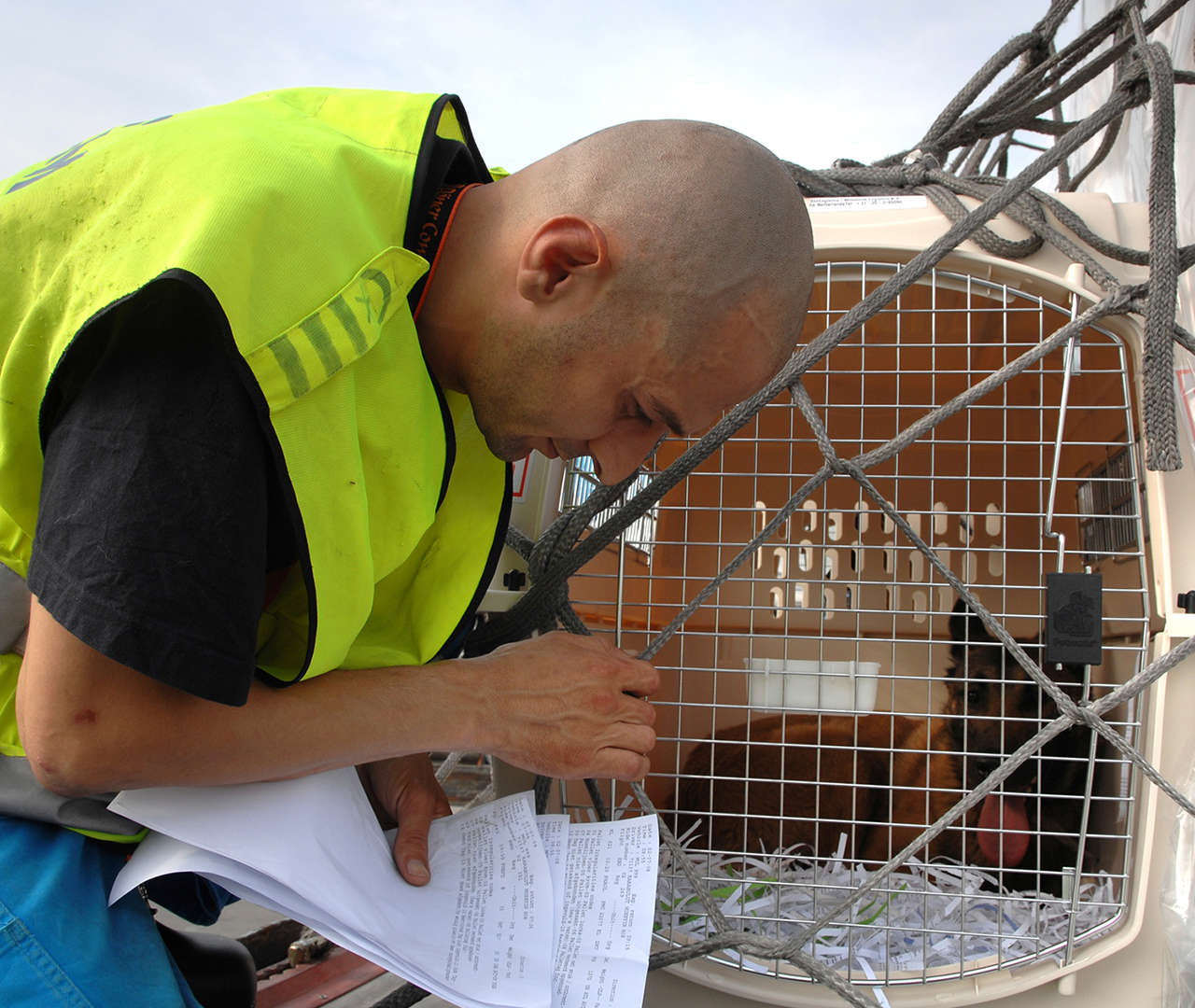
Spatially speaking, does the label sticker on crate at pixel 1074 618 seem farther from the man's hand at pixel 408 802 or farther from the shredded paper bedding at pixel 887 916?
the man's hand at pixel 408 802

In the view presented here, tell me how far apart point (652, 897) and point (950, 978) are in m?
0.40

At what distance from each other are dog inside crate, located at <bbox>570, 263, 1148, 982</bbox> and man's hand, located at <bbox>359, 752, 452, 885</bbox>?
0.84 feet

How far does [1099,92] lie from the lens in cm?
167

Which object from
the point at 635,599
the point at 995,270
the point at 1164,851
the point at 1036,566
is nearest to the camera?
the point at 1164,851

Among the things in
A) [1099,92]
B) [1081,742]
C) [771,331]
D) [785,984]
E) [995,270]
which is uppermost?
[1099,92]

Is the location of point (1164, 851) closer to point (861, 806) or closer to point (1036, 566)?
point (861, 806)

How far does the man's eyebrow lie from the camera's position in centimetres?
72

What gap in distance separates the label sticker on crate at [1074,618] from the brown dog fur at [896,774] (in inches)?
9.3

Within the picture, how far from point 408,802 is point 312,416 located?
446 millimetres

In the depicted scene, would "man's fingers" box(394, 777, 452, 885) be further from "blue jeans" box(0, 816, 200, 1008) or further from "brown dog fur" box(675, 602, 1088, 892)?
"brown dog fur" box(675, 602, 1088, 892)

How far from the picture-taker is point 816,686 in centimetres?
108

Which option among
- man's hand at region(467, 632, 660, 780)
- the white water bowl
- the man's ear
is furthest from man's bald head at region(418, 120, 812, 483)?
the white water bowl

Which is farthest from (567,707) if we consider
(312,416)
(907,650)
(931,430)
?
(907,650)

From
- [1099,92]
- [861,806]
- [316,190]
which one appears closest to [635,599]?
[861,806]
